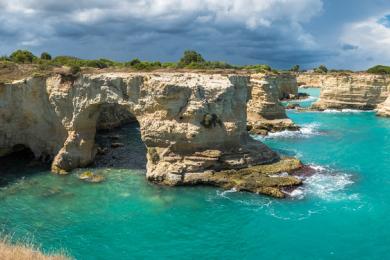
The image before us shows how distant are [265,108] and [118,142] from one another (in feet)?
73.8

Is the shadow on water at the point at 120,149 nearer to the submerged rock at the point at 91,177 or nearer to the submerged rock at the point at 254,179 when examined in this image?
the submerged rock at the point at 91,177

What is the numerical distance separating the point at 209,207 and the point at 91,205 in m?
8.36

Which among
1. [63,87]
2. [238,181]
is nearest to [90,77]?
[63,87]

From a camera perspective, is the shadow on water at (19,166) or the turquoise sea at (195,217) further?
the shadow on water at (19,166)

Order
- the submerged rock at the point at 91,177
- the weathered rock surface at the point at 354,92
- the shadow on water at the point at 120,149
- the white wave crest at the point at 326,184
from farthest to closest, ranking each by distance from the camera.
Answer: the weathered rock surface at the point at 354,92
the shadow on water at the point at 120,149
the submerged rock at the point at 91,177
the white wave crest at the point at 326,184

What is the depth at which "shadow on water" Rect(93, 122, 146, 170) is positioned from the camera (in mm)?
37719

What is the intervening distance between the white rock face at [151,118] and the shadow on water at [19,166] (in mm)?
1086

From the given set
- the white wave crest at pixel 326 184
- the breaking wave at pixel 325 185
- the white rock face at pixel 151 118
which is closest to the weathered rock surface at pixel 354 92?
the white wave crest at pixel 326 184

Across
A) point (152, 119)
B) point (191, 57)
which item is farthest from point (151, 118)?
point (191, 57)

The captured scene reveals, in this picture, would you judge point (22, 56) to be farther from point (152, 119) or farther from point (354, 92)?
point (354, 92)

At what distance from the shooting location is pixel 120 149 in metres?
43.2

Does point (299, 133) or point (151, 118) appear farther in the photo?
point (299, 133)

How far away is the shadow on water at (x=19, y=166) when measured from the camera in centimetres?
3394

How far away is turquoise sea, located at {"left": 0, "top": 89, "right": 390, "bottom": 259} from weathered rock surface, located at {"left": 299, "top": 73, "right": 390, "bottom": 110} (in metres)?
47.1
